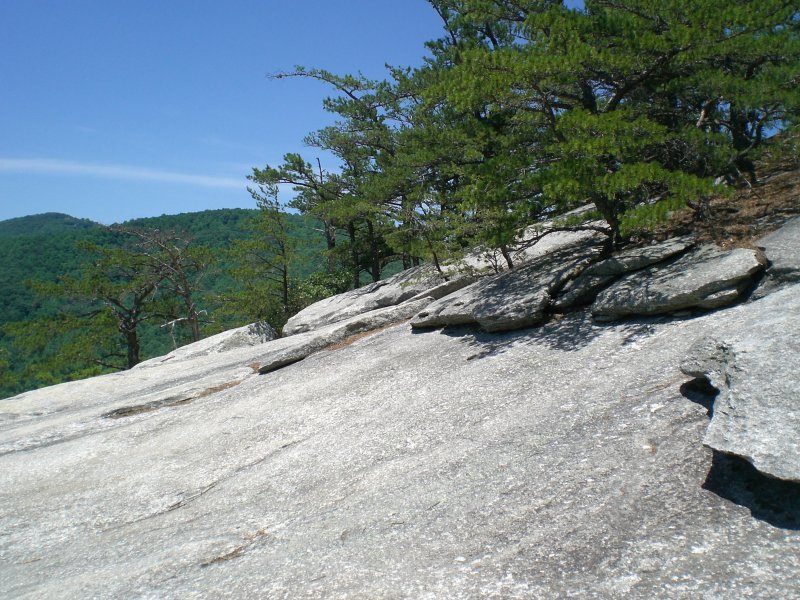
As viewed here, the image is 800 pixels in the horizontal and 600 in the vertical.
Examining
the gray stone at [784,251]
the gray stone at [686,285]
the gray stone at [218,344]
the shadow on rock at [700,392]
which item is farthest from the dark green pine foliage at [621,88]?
the gray stone at [218,344]

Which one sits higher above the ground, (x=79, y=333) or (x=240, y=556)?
(x=79, y=333)

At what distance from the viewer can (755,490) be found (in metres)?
3.68

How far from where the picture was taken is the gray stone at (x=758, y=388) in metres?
3.42

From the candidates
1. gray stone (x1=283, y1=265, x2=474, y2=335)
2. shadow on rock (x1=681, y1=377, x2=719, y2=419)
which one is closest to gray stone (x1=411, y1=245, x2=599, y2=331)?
gray stone (x1=283, y1=265, x2=474, y2=335)

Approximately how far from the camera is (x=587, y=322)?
7.50 m

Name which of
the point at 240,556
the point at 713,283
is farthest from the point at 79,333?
the point at 713,283

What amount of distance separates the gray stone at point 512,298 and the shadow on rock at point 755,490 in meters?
4.25

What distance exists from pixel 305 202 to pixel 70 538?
58.6 feet

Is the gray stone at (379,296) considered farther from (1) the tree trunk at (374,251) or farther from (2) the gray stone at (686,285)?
(2) the gray stone at (686,285)

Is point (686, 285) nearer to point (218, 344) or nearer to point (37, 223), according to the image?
point (218, 344)

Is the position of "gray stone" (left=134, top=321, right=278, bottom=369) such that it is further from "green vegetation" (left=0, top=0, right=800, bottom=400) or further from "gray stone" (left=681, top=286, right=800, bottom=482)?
"gray stone" (left=681, top=286, right=800, bottom=482)

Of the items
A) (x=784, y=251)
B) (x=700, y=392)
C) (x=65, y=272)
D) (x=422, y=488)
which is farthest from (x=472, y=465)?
(x=65, y=272)

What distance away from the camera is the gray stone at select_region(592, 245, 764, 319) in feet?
20.5

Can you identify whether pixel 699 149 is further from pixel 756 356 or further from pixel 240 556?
pixel 240 556
